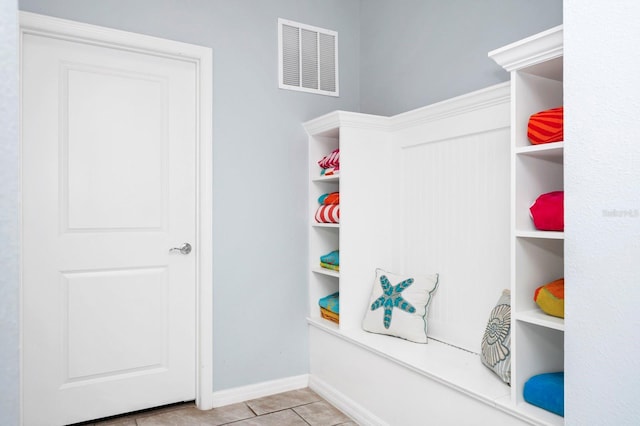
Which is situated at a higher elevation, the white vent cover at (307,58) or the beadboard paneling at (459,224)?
the white vent cover at (307,58)

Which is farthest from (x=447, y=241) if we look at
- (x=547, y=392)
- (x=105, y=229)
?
(x=105, y=229)

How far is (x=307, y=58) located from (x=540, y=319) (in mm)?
2145

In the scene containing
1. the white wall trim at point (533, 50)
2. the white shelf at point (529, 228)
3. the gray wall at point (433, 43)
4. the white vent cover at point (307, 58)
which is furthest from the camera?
the white vent cover at point (307, 58)

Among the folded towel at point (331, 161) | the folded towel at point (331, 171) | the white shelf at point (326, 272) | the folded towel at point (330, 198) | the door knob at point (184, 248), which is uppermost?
the folded towel at point (331, 161)

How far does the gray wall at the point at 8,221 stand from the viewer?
0.62 m

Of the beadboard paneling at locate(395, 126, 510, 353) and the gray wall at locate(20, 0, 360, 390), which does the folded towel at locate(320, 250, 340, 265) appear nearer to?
the gray wall at locate(20, 0, 360, 390)

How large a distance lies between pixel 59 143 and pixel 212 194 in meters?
0.81

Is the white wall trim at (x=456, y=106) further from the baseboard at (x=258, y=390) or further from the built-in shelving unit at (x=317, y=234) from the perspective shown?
the baseboard at (x=258, y=390)

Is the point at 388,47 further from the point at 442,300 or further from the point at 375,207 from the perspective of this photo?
the point at 442,300

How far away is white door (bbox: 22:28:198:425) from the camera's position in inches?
89.0

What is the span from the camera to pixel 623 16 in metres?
1.09

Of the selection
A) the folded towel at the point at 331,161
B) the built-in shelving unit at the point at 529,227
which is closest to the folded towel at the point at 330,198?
the folded towel at the point at 331,161

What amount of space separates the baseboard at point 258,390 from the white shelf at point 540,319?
1.68 meters

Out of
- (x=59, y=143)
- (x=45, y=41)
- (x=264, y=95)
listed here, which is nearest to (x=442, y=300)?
(x=264, y=95)
